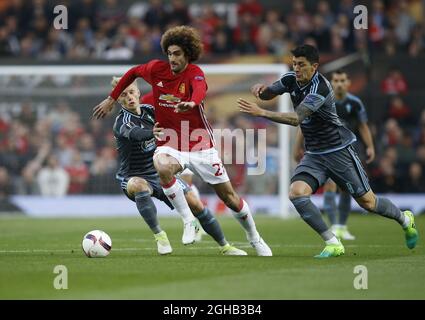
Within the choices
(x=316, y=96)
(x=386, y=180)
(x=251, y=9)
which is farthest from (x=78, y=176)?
(x=316, y=96)

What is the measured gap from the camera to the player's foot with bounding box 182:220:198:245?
11.1m

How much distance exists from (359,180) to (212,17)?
13769 mm

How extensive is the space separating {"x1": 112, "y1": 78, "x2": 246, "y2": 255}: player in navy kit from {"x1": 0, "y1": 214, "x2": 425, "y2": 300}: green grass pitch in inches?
13.4

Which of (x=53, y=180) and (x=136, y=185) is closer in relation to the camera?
(x=136, y=185)

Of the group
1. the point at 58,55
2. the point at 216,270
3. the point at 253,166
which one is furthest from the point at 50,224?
the point at 216,270

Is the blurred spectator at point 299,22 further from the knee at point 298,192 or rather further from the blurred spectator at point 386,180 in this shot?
the knee at point 298,192

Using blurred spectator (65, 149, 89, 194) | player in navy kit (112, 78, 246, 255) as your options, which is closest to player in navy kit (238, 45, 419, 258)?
player in navy kit (112, 78, 246, 255)

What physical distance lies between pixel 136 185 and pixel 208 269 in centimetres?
238

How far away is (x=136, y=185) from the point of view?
1175cm

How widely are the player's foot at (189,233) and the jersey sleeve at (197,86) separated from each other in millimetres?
1512

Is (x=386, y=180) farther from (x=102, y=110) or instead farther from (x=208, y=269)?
(x=208, y=269)

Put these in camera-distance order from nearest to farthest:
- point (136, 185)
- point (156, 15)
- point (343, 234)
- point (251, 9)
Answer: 1. point (136, 185)
2. point (343, 234)
3. point (156, 15)
4. point (251, 9)

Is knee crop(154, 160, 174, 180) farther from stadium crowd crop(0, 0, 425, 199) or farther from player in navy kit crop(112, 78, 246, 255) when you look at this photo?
stadium crowd crop(0, 0, 425, 199)

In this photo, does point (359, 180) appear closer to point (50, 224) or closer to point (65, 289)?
point (65, 289)
